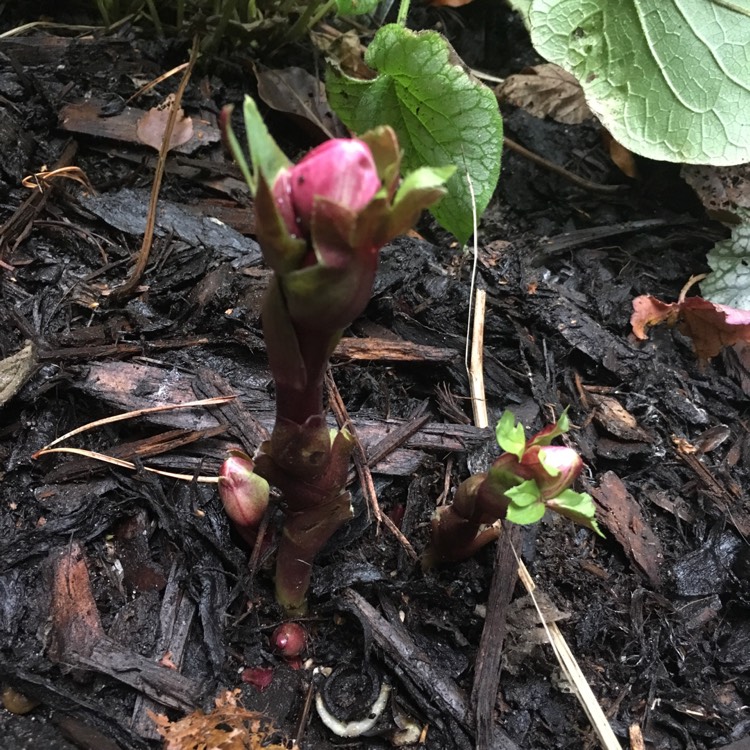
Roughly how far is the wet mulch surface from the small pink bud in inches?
0.8

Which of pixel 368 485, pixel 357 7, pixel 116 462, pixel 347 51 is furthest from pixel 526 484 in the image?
pixel 347 51

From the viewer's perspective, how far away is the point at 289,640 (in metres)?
1.11

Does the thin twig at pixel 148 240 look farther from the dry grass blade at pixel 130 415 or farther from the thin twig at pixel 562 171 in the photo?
the thin twig at pixel 562 171

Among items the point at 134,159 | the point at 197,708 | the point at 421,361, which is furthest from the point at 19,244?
the point at 197,708

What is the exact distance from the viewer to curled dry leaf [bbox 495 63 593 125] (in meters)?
2.05

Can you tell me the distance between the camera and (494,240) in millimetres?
1873

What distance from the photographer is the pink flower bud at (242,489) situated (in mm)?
1061

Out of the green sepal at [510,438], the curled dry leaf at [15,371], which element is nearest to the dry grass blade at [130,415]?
the curled dry leaf at [15,371]

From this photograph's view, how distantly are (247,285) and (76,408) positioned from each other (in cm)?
44

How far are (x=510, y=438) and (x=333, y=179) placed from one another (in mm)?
492

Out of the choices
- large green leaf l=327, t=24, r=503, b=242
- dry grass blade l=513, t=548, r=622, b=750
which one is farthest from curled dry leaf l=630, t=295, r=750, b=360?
dry grass blade l=513, t=548, r=622, b=750

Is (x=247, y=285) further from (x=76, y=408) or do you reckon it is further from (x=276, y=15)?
(x=276, y=15)

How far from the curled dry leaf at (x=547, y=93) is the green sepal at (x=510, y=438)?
1.47 meters

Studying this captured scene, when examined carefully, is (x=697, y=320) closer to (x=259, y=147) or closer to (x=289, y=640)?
(x=289, y=640)
